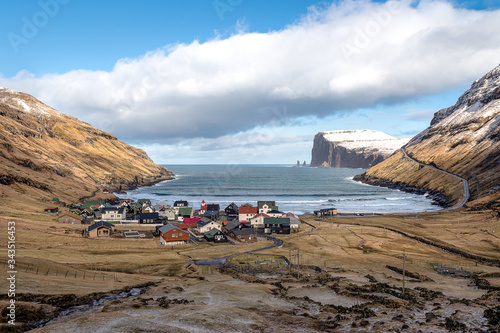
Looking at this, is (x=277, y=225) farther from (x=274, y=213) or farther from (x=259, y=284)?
(x=259, y=284)

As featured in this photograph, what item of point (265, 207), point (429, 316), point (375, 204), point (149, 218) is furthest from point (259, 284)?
point (375, 204)

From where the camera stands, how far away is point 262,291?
4459 centimetres

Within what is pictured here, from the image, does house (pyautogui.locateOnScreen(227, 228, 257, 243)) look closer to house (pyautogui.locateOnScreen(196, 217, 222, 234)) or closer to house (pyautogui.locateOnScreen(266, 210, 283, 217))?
house (pyautogui.locateOnScreen(196, 217, 222, 234))

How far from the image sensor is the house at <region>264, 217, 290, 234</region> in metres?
97.9

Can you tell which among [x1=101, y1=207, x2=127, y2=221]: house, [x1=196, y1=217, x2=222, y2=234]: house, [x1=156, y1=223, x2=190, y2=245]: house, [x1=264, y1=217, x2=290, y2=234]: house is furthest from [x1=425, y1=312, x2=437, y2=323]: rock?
[x1=101, y1=207, x2=127, y2=221]: house

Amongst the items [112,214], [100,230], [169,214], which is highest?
[112,214]

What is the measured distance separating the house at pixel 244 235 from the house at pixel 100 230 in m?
34.2

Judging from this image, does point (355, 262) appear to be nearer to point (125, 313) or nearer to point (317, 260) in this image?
point (317, 260)

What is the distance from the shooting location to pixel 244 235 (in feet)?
288

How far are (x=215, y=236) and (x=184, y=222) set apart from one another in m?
23.3

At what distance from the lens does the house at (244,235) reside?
286 ft

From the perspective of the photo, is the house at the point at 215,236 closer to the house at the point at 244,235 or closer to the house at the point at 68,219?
the house at the point at 244,235

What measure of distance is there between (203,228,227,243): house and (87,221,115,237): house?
26.6 meters

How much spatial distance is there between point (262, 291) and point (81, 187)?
161 metres
